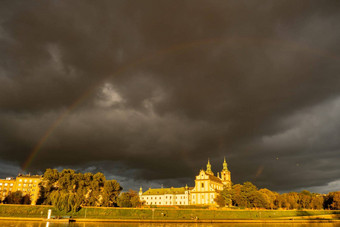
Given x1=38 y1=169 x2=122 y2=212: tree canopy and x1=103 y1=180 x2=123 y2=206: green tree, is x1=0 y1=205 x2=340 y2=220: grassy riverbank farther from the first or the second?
x1=103 y1=180 x2=123 y2=206: green tree

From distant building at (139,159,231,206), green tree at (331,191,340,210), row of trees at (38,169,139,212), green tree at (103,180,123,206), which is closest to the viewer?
row of trees at (38,169,139,212)

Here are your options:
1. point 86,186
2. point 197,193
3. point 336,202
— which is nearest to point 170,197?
point 197,193

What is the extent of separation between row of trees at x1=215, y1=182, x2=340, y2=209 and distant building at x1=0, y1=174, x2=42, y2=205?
114309 mm

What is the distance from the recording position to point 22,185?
166 m

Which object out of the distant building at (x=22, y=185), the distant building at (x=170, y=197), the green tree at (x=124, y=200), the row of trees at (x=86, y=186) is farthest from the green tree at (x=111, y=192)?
the distant building at (x=170, y=197)

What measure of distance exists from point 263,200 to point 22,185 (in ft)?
471

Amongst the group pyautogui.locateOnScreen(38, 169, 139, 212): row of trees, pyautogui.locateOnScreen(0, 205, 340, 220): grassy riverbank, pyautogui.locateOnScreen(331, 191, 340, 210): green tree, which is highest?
pyautogui.locateOnScreen(38, 169, 139, 212): row of trees

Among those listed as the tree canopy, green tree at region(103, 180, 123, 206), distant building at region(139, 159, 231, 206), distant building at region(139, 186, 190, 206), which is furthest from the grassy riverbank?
distant building at region(139, 186, 190, 206)

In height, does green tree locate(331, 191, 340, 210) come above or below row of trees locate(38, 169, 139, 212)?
below

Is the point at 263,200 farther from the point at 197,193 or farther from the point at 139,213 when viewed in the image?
the point at 197,193

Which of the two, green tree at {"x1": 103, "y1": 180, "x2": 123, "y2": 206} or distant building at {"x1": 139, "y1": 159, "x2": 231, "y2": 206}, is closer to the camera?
green tree at {"x1": 103, "y1": 180, "x2": 123, "y2": 206}

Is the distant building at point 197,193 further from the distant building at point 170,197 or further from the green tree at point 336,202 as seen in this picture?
the green tree at point 336,202

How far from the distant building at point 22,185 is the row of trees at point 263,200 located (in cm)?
11431

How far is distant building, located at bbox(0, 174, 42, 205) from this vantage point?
16252 centimetres
